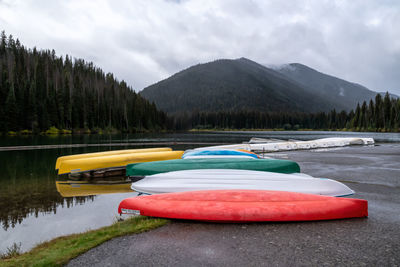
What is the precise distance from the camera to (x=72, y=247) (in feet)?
12.0

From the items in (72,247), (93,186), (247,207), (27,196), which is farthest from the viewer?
(93,186)

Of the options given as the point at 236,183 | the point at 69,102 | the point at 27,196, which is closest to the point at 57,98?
the point at 69,102

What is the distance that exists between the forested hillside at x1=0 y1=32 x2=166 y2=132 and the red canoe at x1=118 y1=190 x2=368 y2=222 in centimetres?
6210

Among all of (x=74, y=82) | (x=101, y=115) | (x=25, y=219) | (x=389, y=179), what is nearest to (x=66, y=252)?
(x=25, y=219)

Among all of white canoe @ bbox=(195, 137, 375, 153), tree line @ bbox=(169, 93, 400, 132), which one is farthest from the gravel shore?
tree line @ bbox=(169, 93, 400, 132)

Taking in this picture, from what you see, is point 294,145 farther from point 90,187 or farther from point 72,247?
point 72,247

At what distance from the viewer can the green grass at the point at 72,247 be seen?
10.6ft

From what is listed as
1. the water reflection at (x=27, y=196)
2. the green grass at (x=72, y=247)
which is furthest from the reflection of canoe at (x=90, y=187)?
the green grass at (x=72, y=247)

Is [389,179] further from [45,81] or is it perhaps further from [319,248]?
[45,81]

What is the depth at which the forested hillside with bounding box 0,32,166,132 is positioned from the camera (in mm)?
56875

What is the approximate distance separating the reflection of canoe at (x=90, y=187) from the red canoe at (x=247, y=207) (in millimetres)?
4039

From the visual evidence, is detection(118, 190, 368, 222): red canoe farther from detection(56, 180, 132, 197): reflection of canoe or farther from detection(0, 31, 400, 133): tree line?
detection(0, 31, 400, 133): tree line

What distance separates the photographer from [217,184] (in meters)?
6.28

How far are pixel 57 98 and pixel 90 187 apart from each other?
68.9 m
